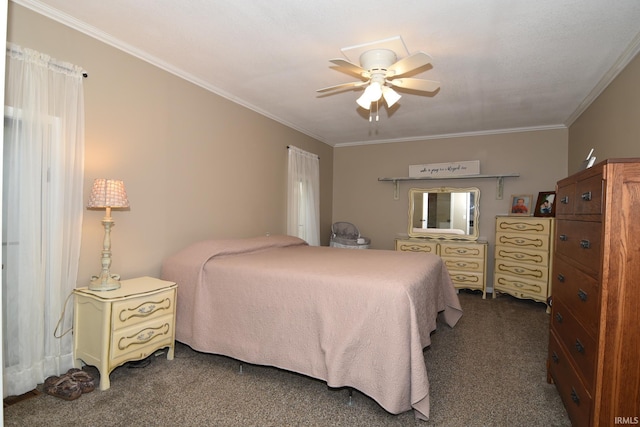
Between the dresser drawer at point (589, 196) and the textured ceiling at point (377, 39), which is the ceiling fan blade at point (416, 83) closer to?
the textured ceiling at point (377, 39)

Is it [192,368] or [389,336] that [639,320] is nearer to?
[389,336]

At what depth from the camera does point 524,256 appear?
14.7ft

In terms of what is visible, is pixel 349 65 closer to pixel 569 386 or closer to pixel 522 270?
pixel 569 386

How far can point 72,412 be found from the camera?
6.56ft

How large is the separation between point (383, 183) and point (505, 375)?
3.80m

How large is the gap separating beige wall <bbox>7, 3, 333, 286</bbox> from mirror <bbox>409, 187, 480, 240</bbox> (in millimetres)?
2591

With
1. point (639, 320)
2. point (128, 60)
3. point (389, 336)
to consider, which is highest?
point (128, 60)

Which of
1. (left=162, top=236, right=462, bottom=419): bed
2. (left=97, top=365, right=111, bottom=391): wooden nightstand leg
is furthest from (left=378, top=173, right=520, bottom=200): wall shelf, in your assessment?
(left=97, top=365, right=111, bottom=391): wooden nightstand leg

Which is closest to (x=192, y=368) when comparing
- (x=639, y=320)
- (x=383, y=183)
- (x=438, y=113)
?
(x=639, y=320)

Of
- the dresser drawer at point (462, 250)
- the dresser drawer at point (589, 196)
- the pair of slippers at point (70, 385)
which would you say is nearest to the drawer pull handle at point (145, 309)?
the pair of slippers at point (70, 385)

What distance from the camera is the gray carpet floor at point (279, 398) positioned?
1984 mm

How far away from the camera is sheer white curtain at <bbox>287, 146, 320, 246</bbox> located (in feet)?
15.9

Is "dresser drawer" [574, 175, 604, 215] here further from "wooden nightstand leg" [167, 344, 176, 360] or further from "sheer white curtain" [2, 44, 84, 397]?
"sheer white curtain" [2, 44, 84, 397]

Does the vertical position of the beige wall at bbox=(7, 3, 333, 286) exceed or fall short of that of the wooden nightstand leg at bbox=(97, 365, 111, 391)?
it exceeds it
